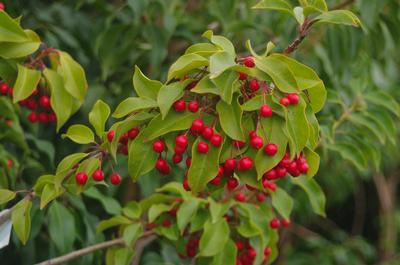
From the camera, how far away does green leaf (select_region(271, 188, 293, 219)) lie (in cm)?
191

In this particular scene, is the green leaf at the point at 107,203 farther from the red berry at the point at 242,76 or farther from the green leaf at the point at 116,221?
the red berry at the point at 242,76

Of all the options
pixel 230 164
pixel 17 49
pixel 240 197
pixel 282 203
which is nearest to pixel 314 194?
pixel 282 203

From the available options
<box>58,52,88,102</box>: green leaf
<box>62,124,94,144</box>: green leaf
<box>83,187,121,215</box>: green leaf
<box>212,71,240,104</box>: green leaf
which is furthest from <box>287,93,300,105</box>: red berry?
<box>83,187,121,215</box>: green leaf

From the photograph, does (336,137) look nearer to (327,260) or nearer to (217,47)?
(217,47)

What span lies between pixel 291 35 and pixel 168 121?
1076 millimetres

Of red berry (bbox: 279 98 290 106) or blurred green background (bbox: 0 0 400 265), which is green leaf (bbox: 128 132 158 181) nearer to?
red berry (bbox: 279 98 290 106)

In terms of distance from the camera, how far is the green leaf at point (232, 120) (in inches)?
51.4

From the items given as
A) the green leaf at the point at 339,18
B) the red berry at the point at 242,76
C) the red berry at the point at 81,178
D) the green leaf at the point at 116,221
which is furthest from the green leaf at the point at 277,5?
the green leaf at the point at 116,221

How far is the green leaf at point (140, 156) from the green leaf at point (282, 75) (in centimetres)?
29

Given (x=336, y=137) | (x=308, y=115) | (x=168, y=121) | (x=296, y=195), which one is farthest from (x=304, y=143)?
(x=296, y=195)

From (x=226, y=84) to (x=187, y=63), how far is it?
Result: 0.09 meters

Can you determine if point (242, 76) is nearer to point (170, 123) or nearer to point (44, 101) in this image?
point (170, 123)

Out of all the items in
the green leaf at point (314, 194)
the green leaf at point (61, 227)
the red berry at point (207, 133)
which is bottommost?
the green leaf at point (314, 194)

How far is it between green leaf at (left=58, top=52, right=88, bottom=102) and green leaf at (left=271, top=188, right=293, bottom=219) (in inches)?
24.5
